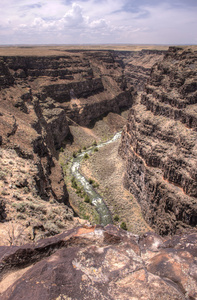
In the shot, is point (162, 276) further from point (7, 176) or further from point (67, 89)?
point (67, 89)

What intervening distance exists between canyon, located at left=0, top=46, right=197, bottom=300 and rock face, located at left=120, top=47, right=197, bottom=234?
0.61ft

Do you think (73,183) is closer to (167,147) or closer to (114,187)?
(114,187)

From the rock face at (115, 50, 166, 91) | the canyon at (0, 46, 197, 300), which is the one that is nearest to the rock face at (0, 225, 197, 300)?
the canyon at (0, 46, 197, 300)

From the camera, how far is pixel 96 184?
50031 mm

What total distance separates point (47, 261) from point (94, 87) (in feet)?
299

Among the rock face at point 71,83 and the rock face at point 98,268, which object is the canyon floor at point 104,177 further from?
the rock face at point 98,268

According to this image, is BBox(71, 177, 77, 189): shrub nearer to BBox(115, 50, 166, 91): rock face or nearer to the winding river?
the winding river

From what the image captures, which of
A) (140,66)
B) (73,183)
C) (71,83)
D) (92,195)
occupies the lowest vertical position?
(92,195)

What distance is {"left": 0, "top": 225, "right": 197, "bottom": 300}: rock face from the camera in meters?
7.70

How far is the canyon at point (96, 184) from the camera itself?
8477 millimetres

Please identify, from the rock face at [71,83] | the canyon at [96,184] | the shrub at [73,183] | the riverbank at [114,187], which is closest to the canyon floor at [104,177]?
the riverbank at [114,187]

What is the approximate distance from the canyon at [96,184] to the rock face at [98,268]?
0.14 feet

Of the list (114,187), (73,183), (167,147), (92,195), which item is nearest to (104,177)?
(114,187)

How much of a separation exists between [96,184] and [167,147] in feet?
63.2
